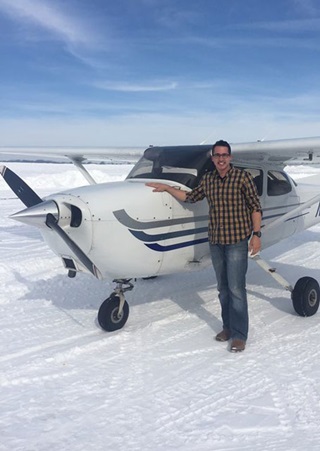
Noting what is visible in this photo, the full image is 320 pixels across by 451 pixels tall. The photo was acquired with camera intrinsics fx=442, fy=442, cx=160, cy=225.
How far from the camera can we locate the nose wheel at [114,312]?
4645 mm

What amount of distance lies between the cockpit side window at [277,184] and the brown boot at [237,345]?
2574 millimetres

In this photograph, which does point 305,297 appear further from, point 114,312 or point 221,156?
point 114,312

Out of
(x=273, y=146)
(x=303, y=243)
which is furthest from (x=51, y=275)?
(x=303, y=243)

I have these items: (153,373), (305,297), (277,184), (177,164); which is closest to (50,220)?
(153,373)

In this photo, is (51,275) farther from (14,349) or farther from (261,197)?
(261,197)

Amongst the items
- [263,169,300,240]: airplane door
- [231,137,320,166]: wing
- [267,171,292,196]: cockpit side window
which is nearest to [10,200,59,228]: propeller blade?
[231,137,320,166]: wing

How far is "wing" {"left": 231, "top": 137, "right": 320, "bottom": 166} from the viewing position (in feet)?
16.9

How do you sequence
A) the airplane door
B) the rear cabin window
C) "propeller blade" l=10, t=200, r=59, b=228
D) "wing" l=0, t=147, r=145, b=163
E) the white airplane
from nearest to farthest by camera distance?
"propeller blade" l=10, t=200, r=59, b=228
the white airplane
the rear cabin window
the airplane door
"wing" l=0, t=147, r=145, b=163

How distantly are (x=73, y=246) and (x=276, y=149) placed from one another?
8.92ft

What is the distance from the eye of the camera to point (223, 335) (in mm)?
4469

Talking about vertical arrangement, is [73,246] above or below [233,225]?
below

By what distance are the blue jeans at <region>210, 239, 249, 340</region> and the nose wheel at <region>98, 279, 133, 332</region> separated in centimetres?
110

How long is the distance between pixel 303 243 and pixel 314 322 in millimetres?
5192

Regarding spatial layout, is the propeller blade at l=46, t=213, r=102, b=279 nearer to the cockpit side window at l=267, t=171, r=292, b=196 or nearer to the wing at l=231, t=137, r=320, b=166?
the wing at l=231, t=137, r=320, b=166
